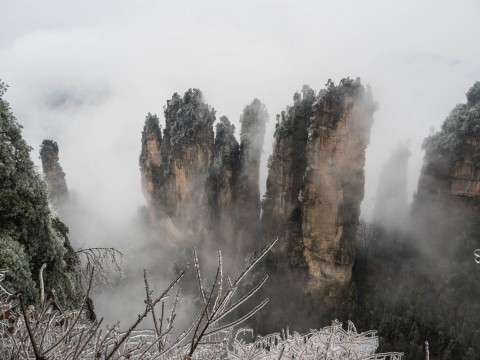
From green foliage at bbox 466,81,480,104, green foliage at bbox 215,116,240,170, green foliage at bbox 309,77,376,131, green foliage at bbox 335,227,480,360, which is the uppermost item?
green foliage at bbox 466,81,480,104

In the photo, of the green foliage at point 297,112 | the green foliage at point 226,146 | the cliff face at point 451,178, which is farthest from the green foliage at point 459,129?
the green foliage at point 226,146

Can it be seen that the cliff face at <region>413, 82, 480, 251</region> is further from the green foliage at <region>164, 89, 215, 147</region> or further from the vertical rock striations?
the green foliage at <region>164, 89, 215, 147</region>

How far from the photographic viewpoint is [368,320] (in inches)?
743

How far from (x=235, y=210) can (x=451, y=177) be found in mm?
13908

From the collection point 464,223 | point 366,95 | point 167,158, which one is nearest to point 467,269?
point 464,223

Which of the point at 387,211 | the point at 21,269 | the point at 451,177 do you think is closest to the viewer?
the point at 21,269

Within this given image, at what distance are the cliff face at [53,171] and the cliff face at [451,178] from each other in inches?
1187

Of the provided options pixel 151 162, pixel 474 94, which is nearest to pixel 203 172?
pixel 151 162

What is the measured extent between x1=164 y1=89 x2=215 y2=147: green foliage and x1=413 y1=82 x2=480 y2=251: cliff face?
15.8 m

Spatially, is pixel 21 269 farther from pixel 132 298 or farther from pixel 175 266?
pixel 175 266

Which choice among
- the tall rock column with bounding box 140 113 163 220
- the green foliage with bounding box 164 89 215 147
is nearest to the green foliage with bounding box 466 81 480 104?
the green foliage with bounding box 164 89 215 147

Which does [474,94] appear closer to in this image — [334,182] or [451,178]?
[451,178]

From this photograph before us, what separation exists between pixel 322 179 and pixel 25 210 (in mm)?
16429

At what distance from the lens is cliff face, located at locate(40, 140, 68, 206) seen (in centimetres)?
3425
